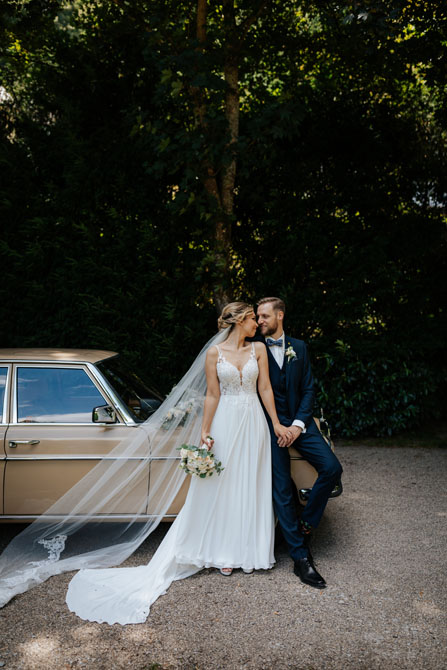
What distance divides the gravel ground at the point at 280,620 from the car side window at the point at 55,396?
48.3 inches

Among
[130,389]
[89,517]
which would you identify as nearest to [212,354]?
[130,389]

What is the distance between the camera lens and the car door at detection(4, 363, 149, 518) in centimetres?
409

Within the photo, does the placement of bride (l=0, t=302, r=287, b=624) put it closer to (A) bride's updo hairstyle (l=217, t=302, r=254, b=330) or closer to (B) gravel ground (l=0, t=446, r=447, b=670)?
(A) bride's updo hairstyle (l=217, t=302, r=254, b=330)

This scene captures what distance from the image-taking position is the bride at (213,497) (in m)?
3.96

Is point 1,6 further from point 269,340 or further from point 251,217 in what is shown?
point 269,340

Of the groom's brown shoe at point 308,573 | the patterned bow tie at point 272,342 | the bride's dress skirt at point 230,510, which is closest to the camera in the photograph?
the groom's brown shoe at point 308,573

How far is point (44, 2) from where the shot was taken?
6762 millimetres

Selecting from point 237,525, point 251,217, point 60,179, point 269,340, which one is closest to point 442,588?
point 237,525

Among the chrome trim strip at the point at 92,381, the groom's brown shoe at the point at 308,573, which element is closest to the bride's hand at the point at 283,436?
the groom's brown shoe at the point at 308,573

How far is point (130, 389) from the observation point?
15.1 ft

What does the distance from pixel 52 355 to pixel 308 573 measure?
2808mm

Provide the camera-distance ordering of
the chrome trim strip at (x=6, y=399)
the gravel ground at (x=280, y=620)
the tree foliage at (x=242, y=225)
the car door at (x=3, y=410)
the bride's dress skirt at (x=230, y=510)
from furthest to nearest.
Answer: the tree foliage at (x=242, y=225) < the chrome trim strip at (x=6, y=399) < the car door at (x=3, y=410) < the bride's dress skirt at (x=230, y=510) < the gravel ground at (x=280, y=620)

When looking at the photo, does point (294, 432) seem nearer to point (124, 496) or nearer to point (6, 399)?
point (124, 496)

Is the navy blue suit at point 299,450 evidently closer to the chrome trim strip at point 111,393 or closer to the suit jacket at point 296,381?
the suit jacket at point 296,381
